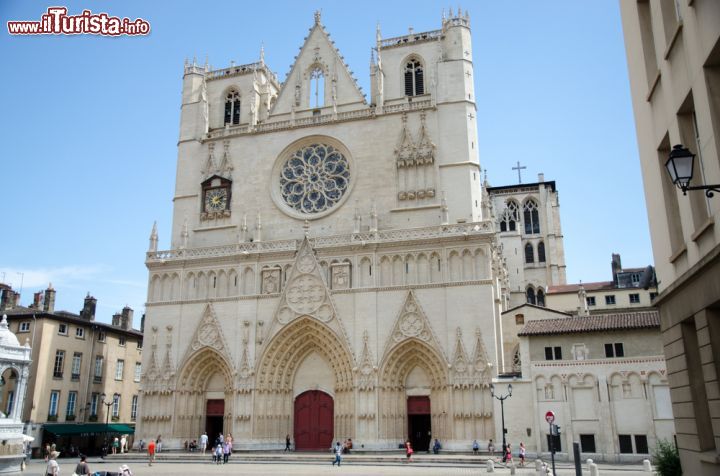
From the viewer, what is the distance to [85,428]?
1593 inches

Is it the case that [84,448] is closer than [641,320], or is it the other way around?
[641,320]

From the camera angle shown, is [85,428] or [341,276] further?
[85,428]

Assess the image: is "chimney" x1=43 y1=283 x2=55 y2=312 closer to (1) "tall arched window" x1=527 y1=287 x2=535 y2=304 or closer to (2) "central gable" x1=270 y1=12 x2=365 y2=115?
(2) "central gable" x1=270 y1=12 x2=365 y2=115

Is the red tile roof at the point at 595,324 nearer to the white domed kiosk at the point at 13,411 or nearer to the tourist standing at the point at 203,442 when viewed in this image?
the tourist standing at the point at 203,442

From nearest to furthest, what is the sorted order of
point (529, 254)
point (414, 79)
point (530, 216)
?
1. point (414, 79)
2. point (529, 254)
3. point (530, 216)

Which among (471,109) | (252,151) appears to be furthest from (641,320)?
(252,151)

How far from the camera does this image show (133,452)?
35.7 meters

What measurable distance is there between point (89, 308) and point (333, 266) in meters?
21.0

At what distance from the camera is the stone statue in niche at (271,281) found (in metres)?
36.9

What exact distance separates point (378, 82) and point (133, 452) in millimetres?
26912

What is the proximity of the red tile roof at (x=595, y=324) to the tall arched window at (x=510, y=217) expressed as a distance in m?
32.5

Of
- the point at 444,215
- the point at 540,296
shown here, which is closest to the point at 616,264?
the point at 540,296

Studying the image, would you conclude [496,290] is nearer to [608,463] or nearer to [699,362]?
[608,463]
